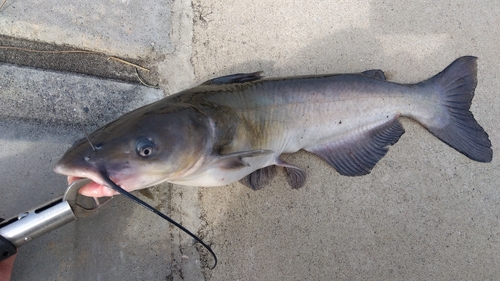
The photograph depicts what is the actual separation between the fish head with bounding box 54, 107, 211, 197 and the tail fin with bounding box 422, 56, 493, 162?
1.69m

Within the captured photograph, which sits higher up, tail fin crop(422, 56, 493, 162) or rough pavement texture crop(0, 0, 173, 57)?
rough pavement texture crop(0, 0, 173, 57)

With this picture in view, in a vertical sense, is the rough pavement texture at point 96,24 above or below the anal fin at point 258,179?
above

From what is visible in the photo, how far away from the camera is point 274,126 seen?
224cm

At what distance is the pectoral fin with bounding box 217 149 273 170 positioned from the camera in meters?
1.93

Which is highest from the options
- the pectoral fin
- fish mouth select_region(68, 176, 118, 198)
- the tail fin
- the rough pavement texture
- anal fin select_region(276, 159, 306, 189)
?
the rough pavement texture

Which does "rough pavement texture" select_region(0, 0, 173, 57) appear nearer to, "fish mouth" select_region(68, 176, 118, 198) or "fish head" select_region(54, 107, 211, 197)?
"fish head" select_region(54, 107, 211, 197)

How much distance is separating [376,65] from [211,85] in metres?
1.34

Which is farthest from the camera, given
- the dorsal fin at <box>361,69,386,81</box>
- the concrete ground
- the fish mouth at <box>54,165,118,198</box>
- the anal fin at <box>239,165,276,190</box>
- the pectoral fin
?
the dorsal fin at <box>361,69,386,81</box>

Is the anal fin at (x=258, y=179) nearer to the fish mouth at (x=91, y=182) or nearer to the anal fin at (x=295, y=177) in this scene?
the anal fin at (x=295, y=177)

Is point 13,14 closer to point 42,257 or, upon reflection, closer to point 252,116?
point 42,257

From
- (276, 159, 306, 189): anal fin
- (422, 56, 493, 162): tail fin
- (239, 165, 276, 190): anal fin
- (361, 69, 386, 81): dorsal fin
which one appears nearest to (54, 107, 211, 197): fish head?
(239, 165, 276, 190): anal fin

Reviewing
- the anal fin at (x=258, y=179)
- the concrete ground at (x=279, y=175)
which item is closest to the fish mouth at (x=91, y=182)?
the concrete ground at (x=279, y=175)

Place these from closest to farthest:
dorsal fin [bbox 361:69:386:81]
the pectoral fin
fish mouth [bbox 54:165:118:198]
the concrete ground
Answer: fish mouth [bbox 54:165:118:198] < the pectoral fin < the concrete ground < dorsal fin [bbox 361:69:386:81]

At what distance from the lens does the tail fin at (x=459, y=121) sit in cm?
245
